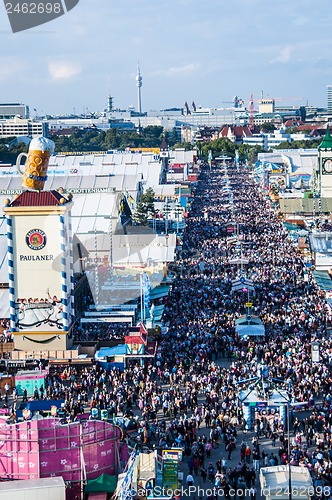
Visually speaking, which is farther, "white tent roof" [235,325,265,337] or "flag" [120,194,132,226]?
"flag" [120,194,132,226]

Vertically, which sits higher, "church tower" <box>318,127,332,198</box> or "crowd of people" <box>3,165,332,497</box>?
"church tower" <box>318,127,332,198</box>

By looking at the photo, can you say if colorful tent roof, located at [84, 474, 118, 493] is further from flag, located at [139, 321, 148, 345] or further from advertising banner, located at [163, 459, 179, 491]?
flag, located at [139, 321, 148, 345]

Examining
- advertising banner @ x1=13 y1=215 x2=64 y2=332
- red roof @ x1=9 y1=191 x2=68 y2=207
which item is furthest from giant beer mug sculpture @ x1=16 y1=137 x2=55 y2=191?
advertising banner @ x1=13 y1=215 x2=64 y2=332

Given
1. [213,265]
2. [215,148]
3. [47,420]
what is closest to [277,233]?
[213,265]

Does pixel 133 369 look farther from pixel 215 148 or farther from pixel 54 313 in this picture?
pixel 215 148

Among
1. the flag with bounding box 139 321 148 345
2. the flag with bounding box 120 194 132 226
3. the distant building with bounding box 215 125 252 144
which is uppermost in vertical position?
the distant building with bounding box 215 125 252 144

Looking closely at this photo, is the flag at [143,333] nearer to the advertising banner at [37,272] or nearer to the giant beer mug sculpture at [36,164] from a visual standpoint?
the advertising banner at [37,272]

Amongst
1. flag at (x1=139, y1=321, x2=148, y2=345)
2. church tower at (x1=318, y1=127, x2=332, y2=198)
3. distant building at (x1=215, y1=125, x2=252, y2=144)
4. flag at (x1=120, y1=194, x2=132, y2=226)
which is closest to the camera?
flag at (x1=139, y1=321, x2=148, y2=345)
